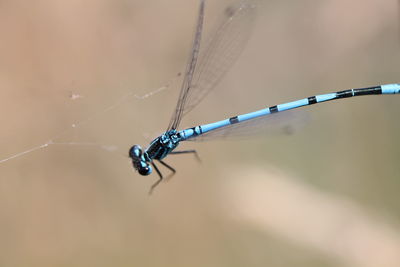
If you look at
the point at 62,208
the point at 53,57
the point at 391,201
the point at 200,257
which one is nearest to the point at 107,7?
the point at 53,57

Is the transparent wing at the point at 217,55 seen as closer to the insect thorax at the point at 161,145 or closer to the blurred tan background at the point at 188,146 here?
the insect thorax at the point at 161,145

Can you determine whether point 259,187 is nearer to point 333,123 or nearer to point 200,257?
point 200,257

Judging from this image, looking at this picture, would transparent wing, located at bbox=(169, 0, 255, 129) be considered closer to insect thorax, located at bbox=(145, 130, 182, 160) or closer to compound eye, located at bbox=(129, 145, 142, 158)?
insect thorax, located at bbox=(145, 130, 182, 160)

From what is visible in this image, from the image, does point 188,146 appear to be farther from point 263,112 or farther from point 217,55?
point 217,55

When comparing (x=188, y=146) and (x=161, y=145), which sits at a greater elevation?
(x=161, y=145)

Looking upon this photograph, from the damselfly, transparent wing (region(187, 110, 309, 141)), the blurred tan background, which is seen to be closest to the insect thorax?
the damselfly

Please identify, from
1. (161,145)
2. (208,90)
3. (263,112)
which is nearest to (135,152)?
(161,145)

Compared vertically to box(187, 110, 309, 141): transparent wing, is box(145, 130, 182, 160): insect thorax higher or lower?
higher
